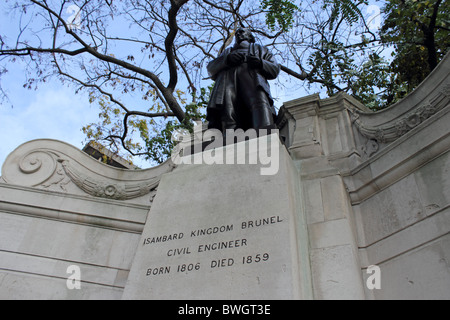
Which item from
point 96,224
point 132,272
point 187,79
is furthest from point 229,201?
point 187,79

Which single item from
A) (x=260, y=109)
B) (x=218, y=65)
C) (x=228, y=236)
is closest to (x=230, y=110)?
(x=260, y=109)

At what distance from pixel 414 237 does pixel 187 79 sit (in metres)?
15.0

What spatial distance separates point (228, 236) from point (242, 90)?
3.77m

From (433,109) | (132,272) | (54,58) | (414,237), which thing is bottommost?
(132,272)

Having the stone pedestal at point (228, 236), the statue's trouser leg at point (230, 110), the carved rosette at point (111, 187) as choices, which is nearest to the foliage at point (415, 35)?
the statue's trouser leg at point (230, 110)

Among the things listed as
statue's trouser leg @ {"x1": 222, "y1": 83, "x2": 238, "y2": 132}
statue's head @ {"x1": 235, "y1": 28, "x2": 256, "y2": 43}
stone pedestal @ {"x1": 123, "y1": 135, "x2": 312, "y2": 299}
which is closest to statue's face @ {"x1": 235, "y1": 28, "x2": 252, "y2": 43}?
statue's head @ {"x1": 235, "y1": 28, "x2": 256, "y2": 43}

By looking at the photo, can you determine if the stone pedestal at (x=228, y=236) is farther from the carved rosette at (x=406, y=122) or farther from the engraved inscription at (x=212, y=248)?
the carved rosette at (x=406, y=122)

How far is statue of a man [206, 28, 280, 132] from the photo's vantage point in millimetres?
7047

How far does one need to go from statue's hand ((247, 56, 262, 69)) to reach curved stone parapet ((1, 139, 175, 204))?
2610mm

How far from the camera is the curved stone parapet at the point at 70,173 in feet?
23.9

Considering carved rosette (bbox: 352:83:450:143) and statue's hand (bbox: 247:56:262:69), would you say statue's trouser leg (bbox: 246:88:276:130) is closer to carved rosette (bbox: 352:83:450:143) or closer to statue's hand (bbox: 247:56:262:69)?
statue's hand (bbox: 247:56:262:69)

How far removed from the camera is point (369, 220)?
5.33 metres

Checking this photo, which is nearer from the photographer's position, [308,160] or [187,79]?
[308,160]
